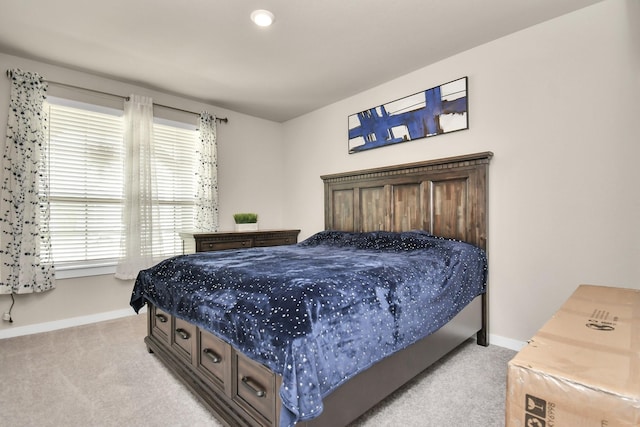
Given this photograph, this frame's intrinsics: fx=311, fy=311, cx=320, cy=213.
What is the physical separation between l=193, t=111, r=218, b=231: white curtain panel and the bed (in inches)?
63.9

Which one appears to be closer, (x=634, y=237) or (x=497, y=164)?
(x=634, y=237)

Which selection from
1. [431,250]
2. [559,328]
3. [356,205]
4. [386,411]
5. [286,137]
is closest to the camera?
[559,328]

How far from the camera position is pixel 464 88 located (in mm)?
2832

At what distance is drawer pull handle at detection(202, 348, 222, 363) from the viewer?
1.68m

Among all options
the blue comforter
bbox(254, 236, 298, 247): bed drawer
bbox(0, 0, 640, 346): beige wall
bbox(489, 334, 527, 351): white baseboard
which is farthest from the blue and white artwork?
bbox(489, 334, 527, 351): white baseboard

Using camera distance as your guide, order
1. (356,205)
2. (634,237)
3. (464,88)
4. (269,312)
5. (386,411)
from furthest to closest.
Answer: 1. (356,205)
2. (464,88)
3. (634,237)
4. (386,411)
5. (269,312)

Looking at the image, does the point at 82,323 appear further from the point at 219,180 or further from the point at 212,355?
the point at 212,355

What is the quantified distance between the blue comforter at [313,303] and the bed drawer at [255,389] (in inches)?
4.5

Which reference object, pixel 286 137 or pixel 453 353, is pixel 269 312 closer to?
pixel 453 353

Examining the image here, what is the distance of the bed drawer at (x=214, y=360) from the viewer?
1.60m

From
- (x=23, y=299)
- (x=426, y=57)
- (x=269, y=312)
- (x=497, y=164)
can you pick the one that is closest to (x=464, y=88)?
(x=426, y=57)

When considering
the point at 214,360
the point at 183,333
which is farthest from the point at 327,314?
the point at 183,333

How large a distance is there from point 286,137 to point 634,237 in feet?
13.5

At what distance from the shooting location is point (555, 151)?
236 centimetres
